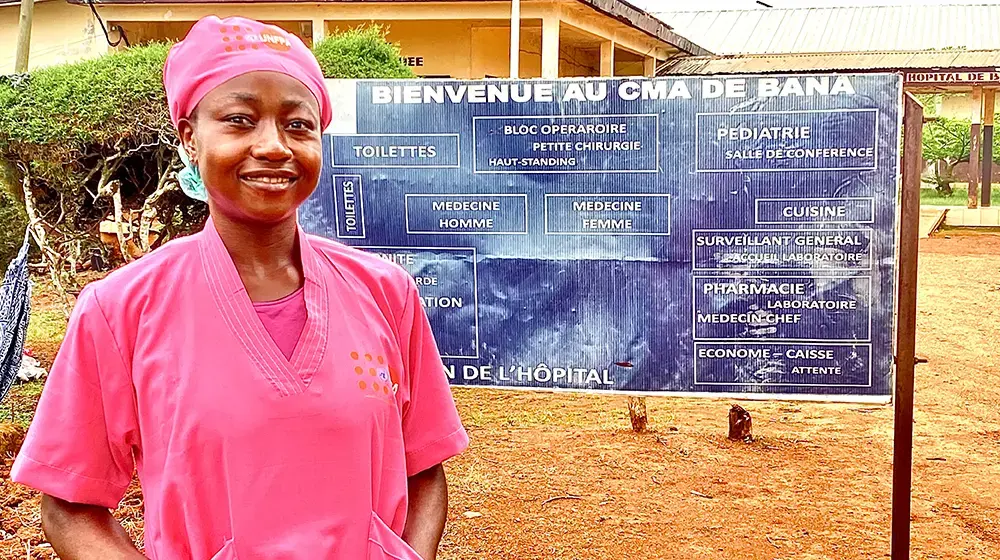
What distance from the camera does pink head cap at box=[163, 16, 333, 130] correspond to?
1568 mm

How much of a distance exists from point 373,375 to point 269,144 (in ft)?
1.26

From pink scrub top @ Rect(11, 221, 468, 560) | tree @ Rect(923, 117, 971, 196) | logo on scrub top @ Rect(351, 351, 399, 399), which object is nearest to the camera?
pink scrub top @ Rect(11, 221, 468, 560)

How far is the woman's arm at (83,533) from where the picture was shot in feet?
5.11

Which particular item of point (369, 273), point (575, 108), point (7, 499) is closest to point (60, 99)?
point (7, 499)

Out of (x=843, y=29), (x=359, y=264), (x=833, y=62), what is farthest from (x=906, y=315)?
(x=843, y=29)

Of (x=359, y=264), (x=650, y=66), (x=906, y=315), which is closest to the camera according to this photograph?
(x=359, y=264)

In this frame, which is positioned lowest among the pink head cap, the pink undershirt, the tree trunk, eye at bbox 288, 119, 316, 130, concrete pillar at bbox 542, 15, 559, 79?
the tree trunk

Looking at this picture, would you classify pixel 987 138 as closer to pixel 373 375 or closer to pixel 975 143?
pixel 975 143

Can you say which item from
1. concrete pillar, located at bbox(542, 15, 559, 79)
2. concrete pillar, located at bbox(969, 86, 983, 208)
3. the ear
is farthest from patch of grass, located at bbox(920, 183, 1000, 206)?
the ear

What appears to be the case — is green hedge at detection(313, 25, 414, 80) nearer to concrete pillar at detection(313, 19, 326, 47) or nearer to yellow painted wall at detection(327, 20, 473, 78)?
concrete pillar at detection(313, 19, 326, 47)

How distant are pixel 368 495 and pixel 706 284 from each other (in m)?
2.38

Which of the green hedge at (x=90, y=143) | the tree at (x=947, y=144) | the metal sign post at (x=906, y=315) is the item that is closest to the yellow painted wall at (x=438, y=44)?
the green hedge at (x=90, y=143)

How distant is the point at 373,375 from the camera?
1614mm

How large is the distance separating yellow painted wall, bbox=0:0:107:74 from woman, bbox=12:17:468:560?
15199 millimetres
